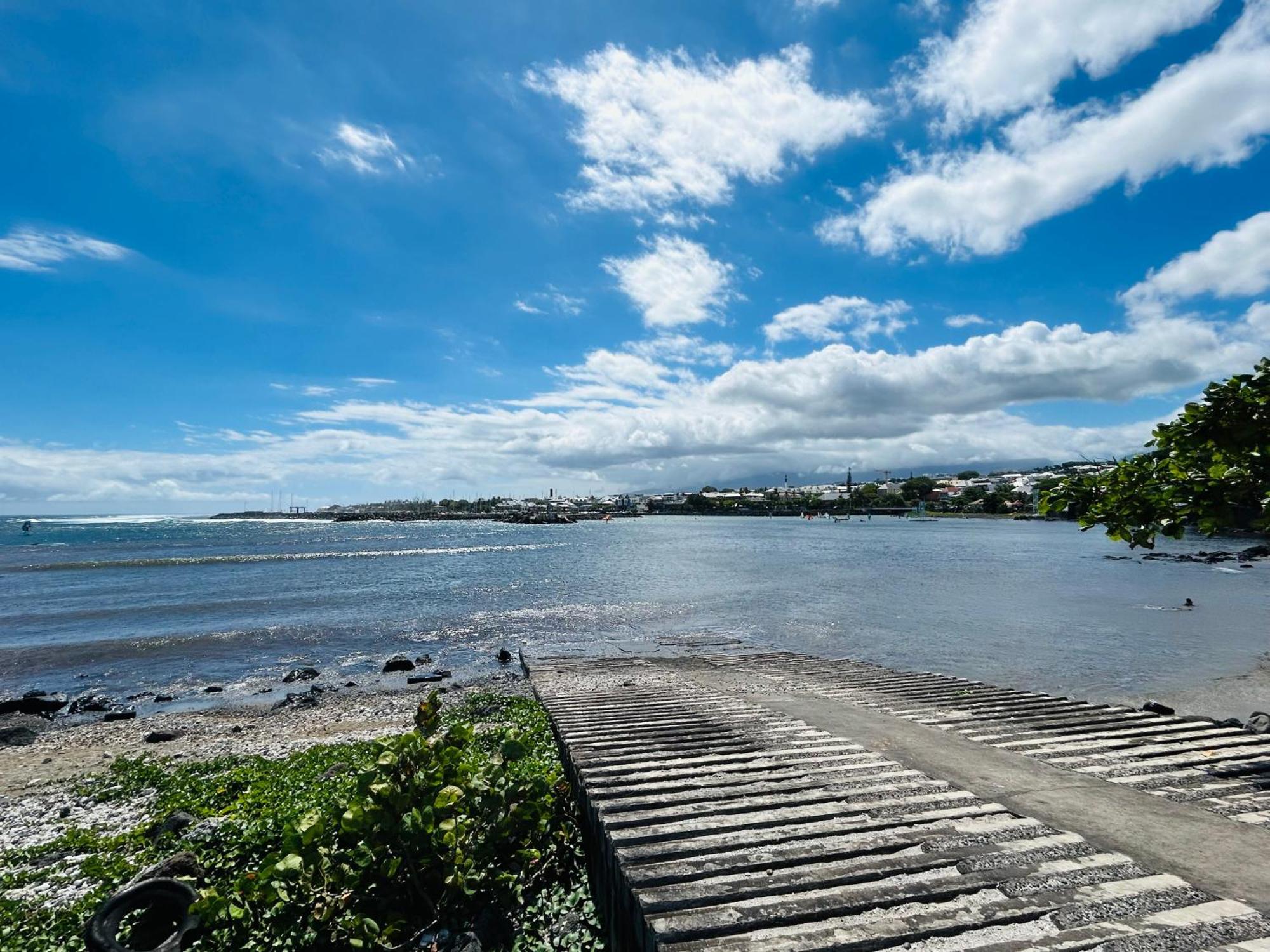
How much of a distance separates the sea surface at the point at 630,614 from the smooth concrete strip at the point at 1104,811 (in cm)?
1328

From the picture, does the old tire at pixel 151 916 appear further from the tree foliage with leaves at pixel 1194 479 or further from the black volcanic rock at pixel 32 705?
the black volcanic rock at pixel 32 705

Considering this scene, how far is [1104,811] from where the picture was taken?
5406 mm

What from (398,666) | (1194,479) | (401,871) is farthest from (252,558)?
(1194,479)

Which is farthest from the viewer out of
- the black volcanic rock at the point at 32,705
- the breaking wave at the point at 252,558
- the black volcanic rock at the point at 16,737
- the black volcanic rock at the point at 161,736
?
the breaking wave at the point at 252,558

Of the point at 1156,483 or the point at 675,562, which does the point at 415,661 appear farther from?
the point at 675,562

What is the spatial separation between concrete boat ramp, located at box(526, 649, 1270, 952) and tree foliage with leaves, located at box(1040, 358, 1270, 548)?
2408 mm

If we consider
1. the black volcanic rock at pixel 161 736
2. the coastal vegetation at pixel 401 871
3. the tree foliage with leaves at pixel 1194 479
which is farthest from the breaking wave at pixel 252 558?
the tree foliage with leaves at pixel 1194 479

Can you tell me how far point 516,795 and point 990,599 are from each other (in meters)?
37.4

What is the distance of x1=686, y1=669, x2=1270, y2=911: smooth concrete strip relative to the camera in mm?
4387

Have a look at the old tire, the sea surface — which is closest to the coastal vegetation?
the old tire

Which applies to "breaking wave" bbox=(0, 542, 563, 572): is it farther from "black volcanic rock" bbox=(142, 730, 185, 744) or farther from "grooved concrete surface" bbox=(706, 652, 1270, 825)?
"grooved concrete surface" bbox=(706, 652, 1270, 825)

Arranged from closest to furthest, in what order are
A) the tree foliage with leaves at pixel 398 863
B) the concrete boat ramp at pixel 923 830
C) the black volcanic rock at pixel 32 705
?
1. the concrete boat ramp at pixel 923 830
2. the tree foliage with leaves at pixel 398 863
3. the black volcanic rock at pixel 32 705

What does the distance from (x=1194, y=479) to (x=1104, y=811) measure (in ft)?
11.1

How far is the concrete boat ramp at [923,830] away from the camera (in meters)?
3.65
